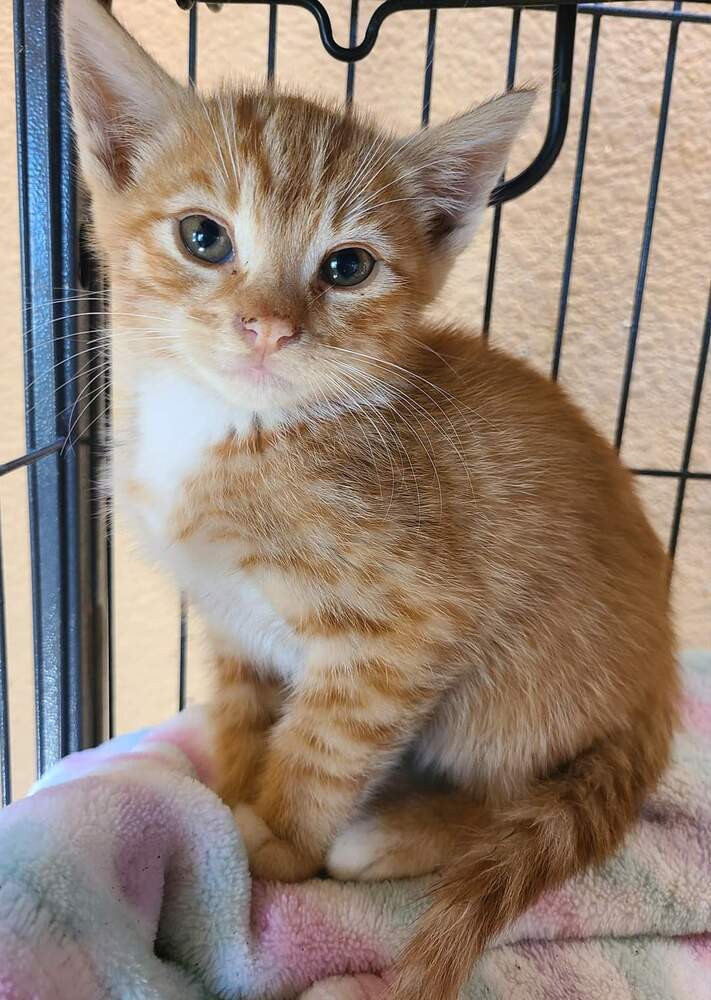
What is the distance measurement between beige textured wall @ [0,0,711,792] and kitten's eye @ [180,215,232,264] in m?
0.63

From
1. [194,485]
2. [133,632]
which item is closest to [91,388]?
[194,485]

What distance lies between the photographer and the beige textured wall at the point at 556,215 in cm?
126

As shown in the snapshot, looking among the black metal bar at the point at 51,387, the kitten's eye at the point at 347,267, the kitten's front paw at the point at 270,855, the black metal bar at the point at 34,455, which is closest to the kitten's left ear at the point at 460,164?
the kitten's eye at the point at 347,267

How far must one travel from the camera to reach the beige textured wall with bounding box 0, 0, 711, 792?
49.5 inches

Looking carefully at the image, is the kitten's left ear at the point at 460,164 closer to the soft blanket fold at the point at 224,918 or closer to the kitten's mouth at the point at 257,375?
the kitten's mouth at the point at 257,375

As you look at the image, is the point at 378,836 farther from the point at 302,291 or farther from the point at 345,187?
the point at 345,187

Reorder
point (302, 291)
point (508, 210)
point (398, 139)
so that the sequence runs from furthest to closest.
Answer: point (508, 210) < point (398, 139) < point (302, 291)

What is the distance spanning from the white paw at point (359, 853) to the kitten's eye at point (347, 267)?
1.79 ft

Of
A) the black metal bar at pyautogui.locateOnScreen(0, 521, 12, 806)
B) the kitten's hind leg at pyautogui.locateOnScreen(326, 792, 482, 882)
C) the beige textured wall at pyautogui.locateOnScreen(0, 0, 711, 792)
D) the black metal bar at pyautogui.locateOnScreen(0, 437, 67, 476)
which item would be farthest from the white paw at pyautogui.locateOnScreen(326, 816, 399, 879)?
the beige textured wall at pyautogui.locateOnScreen(0, 0, 711, 792)

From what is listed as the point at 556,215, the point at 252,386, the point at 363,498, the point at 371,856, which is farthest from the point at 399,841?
the point at 556,215

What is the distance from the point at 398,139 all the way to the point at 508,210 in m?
0.58

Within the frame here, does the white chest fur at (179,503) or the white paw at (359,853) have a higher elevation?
the white chest fur at (179,503)

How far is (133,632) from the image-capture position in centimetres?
157

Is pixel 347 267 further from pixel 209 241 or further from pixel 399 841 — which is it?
pixel 399 841
